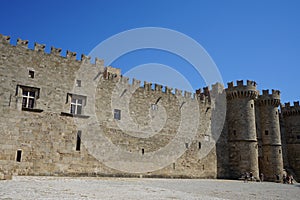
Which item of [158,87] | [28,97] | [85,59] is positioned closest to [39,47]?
[85,59]

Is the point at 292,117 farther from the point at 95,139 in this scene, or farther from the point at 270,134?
the point at 95,139

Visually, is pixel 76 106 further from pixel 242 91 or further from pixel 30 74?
pixel 242 91

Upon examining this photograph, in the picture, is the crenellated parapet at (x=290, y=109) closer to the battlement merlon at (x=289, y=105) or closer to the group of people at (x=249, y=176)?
the battlement merlon at (x=289, y=105)

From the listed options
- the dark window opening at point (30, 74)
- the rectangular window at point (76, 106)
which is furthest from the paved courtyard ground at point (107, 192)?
the dark window opening at point (30, 74)

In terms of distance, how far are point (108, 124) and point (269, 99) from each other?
58.0 feet

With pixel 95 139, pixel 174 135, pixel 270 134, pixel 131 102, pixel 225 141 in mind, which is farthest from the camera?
pixel 270 134

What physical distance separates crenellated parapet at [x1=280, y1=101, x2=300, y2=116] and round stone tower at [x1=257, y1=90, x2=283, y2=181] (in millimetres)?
5051

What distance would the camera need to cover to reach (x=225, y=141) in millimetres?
23500

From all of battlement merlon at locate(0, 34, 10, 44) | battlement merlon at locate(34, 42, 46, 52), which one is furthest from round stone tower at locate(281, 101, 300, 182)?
battlement merlon at locate(0, 34, 10, 44)

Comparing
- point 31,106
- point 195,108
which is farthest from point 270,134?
point 31,106

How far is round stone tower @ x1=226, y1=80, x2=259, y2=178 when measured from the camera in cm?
2247

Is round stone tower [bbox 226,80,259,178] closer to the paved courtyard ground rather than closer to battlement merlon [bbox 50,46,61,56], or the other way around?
the paved courtyard ground

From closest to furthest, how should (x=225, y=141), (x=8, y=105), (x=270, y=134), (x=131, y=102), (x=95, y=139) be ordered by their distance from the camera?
(x=8, y=105)
(x=95, y=139)
(x=131, y=102)
(x=225, y=141)
(x=270, y=134)

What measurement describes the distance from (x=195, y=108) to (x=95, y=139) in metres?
9.76
